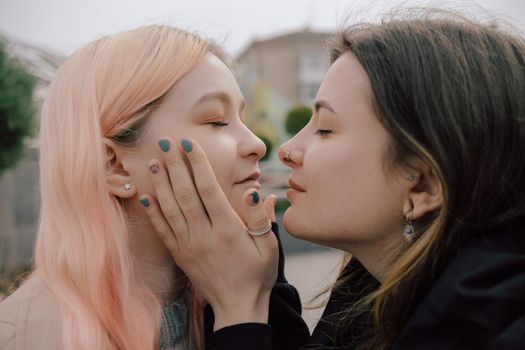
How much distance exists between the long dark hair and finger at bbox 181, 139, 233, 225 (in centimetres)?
63

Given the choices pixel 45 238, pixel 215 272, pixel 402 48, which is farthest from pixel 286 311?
pixel 402 48

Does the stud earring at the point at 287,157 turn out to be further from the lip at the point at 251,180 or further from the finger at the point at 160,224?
the finger at the point at 160,224

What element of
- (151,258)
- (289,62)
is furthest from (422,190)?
(289,62)

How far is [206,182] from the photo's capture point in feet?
5.76

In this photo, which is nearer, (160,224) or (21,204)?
(160,224)

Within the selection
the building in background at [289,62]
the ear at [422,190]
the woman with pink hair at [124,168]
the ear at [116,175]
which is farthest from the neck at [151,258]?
the building in background at [289,62]

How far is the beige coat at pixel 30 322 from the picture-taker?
4.92 feet

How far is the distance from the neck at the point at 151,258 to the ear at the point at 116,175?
14 centimetres

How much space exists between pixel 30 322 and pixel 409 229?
132cm

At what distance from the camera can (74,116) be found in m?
1.82

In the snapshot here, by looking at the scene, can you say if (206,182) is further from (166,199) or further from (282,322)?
(282,322)

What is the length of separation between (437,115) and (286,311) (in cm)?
107

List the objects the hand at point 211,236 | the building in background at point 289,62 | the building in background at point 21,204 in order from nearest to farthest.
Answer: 1. the hand at point 211,236
2. the building in background at point 21,204
3. the building in background at point 289,62

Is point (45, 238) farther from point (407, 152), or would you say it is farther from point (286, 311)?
point (407, 152)
